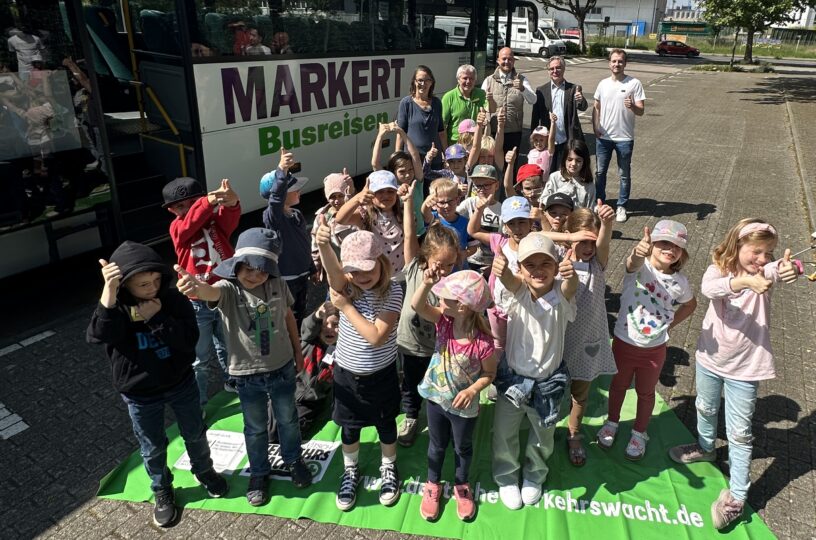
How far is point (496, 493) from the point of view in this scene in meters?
3.54

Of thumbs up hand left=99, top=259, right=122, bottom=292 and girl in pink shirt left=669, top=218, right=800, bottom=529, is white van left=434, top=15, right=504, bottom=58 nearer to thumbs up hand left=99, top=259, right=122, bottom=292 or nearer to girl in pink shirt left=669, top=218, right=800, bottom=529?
girl in pink shirt left=669, top=218, right=800, bottom=529

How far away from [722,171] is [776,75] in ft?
83.9

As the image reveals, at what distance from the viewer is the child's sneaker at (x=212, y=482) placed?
136 inches

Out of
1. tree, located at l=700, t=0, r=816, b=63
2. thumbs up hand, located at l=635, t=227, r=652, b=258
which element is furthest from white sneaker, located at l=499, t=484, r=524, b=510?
tree, located at l=700, t=0, r=816, b=63

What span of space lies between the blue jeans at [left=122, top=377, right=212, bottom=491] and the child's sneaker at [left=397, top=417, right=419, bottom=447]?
1.27 metres

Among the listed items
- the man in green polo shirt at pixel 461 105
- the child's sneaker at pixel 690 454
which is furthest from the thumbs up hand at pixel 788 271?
the man in green polo shirt at pixel 461 105

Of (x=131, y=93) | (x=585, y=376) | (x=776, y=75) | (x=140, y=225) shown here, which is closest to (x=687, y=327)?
(x=585, y=376)

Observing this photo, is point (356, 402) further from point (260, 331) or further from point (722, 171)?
point (722, 171)

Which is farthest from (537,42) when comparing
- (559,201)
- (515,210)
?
(515,210)

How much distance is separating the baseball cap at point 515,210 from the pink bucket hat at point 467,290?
0.89 metres

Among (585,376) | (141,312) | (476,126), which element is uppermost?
(476,126)

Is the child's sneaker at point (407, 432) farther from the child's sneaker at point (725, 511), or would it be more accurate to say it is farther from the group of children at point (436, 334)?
the child's sneaker at point (725, 511)

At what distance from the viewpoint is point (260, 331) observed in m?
3.16

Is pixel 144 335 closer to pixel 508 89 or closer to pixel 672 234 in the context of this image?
pixel 672 234
